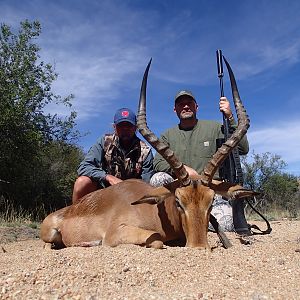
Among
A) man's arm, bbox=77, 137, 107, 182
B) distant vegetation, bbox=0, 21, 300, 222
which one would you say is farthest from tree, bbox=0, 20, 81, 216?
man's arm, bbox=77, 137, 107, 182

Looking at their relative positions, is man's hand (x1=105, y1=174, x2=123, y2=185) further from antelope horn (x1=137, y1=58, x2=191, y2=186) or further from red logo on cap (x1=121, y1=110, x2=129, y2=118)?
antelope horn (x1=137, y1=58, x2=191, y2=186)

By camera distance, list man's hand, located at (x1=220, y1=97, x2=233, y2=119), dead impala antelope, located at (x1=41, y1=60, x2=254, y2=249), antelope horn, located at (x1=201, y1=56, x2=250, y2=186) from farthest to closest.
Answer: man's hand, located at (x1=220, y1=97, x2=233, y2=119) < antelope horn, located at (x1=201, y1=56, x2=250, y2=186) < dead impala antelope, located at (x1=41, y1=60, x2=254, y2=249)

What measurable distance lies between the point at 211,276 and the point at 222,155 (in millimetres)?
2479

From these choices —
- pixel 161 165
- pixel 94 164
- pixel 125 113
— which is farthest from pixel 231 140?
pixel 94 164

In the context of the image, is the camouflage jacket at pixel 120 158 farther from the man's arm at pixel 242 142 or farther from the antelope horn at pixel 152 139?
the antelope horn at pixel 152 139

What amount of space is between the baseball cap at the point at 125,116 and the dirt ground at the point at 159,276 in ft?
12.5

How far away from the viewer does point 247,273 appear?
11.6 ft

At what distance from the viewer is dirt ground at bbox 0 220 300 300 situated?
9.69 ft

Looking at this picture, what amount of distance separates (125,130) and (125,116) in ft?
1.00

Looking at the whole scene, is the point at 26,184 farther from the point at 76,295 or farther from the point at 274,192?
the point at 76,295

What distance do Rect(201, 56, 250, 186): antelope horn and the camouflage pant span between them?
3.82 ft

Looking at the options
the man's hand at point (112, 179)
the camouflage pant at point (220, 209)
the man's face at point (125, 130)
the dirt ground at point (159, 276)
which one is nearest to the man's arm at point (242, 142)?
the camouflage pant at point (220, 209)

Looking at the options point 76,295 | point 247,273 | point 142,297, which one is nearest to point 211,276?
point 247,273

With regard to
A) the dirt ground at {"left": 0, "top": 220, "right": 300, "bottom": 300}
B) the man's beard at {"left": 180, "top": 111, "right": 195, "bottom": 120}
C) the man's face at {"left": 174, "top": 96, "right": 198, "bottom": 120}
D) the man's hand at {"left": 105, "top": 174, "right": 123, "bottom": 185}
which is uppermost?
the man's face at {"left": 174, "top": 96, "right": 198, "bottom": 120}
